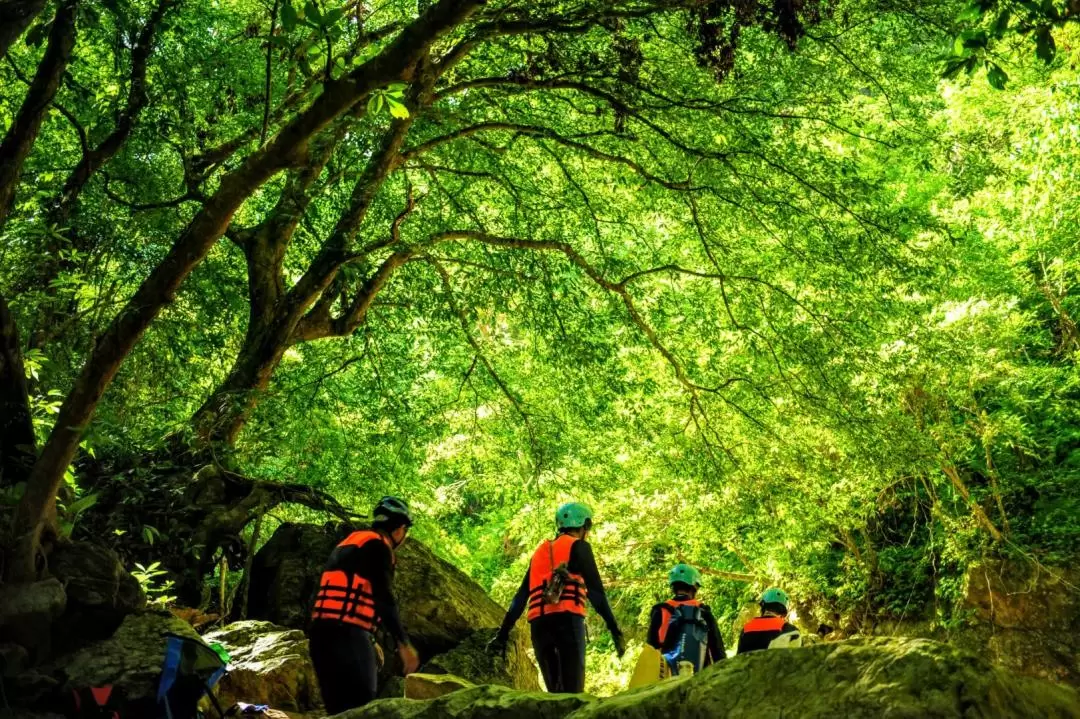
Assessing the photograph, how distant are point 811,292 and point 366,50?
602 cm

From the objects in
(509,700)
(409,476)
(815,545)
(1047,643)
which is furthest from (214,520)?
(1047,643)

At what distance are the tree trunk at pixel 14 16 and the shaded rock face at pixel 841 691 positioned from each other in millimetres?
4321

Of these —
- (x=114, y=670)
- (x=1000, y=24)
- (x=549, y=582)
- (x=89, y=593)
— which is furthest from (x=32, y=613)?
(x=1000, y=24)

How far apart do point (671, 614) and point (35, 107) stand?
5.48m

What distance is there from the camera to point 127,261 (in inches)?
403

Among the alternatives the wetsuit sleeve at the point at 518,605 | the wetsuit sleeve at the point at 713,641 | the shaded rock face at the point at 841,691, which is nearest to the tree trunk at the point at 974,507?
the wetsuit sleeve at the point at 713,641

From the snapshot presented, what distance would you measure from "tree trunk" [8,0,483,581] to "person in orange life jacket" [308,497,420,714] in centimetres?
187

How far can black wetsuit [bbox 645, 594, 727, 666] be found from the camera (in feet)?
22.6

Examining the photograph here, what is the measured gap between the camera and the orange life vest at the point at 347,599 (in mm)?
5727

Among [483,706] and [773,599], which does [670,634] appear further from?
[483,706]

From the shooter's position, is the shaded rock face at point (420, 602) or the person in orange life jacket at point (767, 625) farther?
the shaded rock face at point (420, 602)

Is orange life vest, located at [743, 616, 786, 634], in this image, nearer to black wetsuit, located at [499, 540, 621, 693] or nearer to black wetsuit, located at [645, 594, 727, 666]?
black wetsuit, located at [645, 594, 727, 666]

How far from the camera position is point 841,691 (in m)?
3.17

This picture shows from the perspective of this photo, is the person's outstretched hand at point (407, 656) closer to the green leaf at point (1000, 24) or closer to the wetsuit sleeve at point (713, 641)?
the wetsuit sleeve at point (713, 641)
